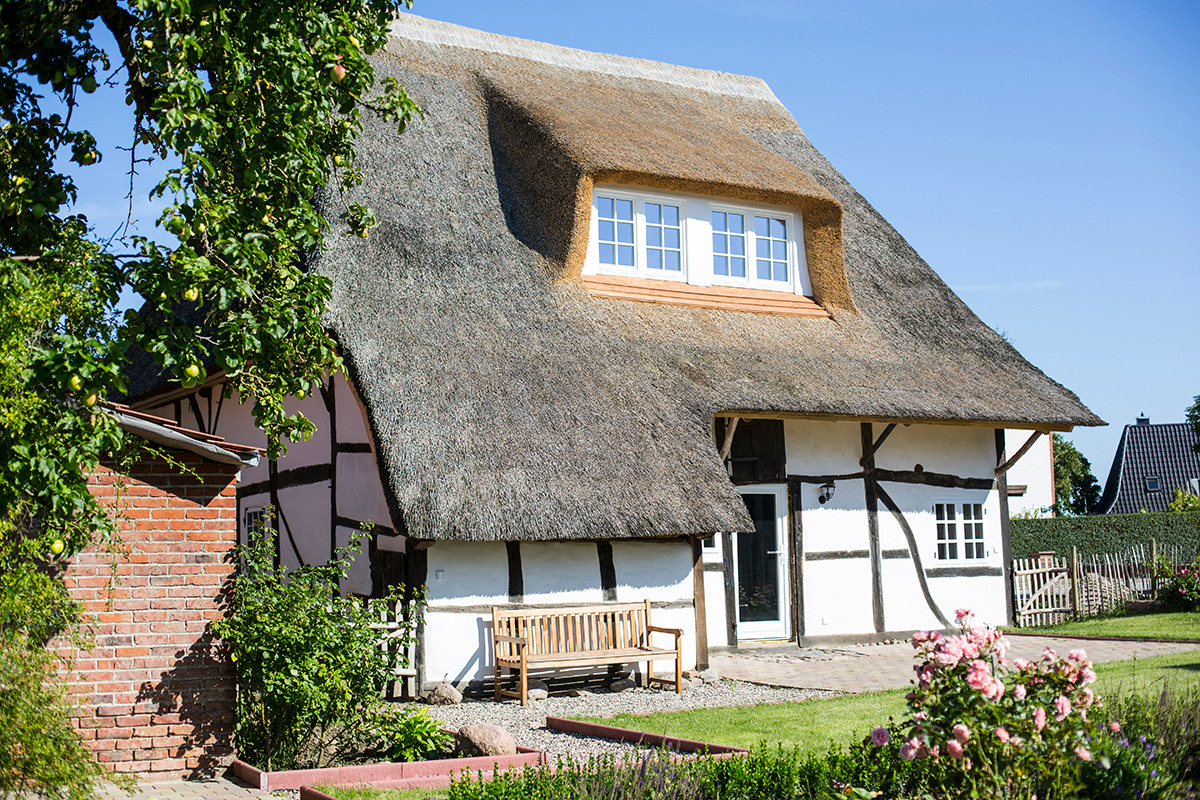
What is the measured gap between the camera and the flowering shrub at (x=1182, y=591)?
16031 millimetres

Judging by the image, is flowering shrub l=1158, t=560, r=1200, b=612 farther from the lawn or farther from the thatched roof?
the lawn

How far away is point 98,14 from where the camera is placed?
6590 mm

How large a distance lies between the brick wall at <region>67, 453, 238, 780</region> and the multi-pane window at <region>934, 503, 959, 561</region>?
9.87m

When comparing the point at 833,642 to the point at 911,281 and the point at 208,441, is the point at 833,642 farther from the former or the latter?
the point at 208,441

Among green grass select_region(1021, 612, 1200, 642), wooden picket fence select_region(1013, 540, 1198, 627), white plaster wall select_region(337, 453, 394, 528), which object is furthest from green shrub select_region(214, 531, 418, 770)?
wooden picket fence select_region(1013, 540, 1198, 627)

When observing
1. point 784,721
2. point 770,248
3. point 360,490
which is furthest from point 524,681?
point 770,248

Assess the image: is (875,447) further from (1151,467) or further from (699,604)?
(1151,467)

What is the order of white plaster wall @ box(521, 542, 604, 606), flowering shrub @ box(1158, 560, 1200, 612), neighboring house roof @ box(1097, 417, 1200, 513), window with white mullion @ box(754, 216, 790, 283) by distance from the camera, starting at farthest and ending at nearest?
neighboring house roof @ box(1097, 417, 1200, 513) → flowering shrub @ box(1158, 560, 1200, 612) → window with white mullion @ box(754, 216, 790, 283) → white plaster wall @ box(521, 542, 604, 606)

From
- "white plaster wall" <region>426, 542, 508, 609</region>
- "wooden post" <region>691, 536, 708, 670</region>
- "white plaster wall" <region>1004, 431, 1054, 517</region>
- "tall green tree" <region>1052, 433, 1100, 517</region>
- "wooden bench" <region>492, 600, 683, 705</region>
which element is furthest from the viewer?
"tall green tree" <region>1052, 433, 1100, 517</region>

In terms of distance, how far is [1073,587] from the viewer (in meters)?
15.6

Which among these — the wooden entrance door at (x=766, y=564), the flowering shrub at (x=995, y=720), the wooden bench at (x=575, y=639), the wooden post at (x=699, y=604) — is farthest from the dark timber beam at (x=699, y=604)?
the flowering shrub at (x=995, y=720)

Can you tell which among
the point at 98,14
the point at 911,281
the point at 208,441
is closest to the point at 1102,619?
the point at 911,281

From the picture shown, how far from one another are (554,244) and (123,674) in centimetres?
746

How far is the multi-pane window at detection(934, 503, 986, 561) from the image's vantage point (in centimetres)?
1411
